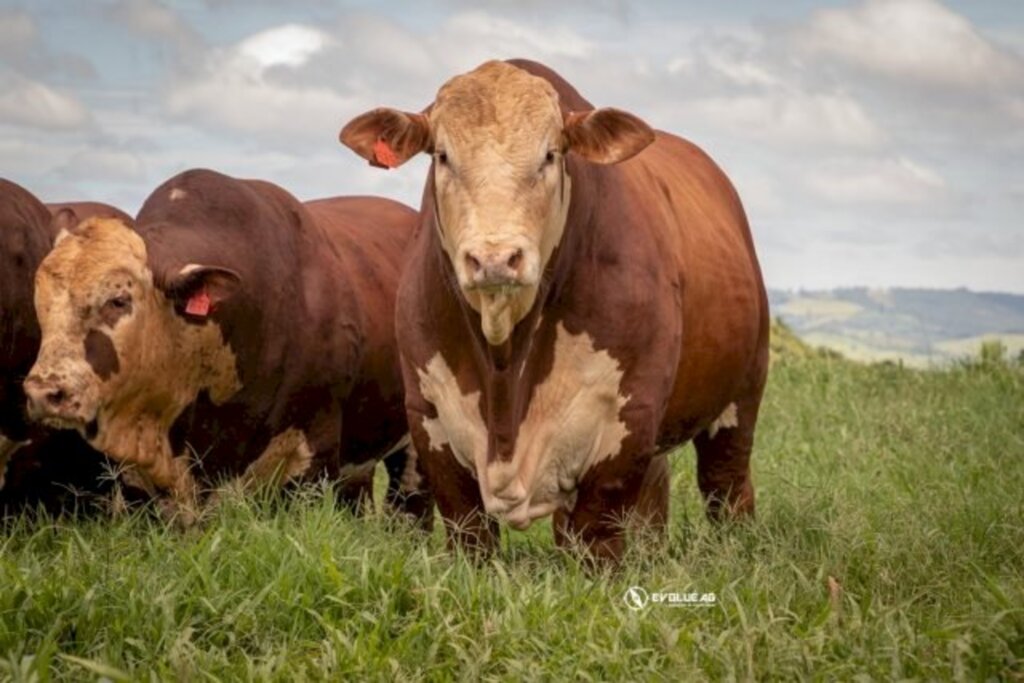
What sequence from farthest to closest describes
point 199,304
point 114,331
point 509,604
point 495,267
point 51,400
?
point 199,304 → point 114,331 → point 51,400 → point 495,267 → point 509,604

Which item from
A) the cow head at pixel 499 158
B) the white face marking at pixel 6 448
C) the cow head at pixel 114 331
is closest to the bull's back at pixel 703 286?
the cow head at pixel 499 158

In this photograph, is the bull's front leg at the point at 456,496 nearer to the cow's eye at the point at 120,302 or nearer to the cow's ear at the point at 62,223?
the cow's eye at the point at 120,302

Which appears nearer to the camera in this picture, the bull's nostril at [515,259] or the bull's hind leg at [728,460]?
the bull's nostril at [515,259]

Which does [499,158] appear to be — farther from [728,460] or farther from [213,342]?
[728,460]

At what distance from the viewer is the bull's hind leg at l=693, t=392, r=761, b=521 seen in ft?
31.4

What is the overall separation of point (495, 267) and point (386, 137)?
3.49ft

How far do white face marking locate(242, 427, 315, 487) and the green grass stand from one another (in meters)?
0.55

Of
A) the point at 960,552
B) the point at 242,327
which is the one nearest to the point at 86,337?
the point at 242,327

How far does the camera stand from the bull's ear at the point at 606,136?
23.4 feet

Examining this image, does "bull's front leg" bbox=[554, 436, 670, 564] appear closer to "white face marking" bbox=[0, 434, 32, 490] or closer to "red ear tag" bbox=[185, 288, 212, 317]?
"red ear tag" bbox=[185, 288, 212, 317]

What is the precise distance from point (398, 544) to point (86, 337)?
1.96 metres

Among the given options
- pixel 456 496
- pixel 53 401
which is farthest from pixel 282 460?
pixel 456 496

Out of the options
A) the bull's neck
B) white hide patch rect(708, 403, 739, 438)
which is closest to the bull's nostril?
the bull's neck

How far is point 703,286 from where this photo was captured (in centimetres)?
842
